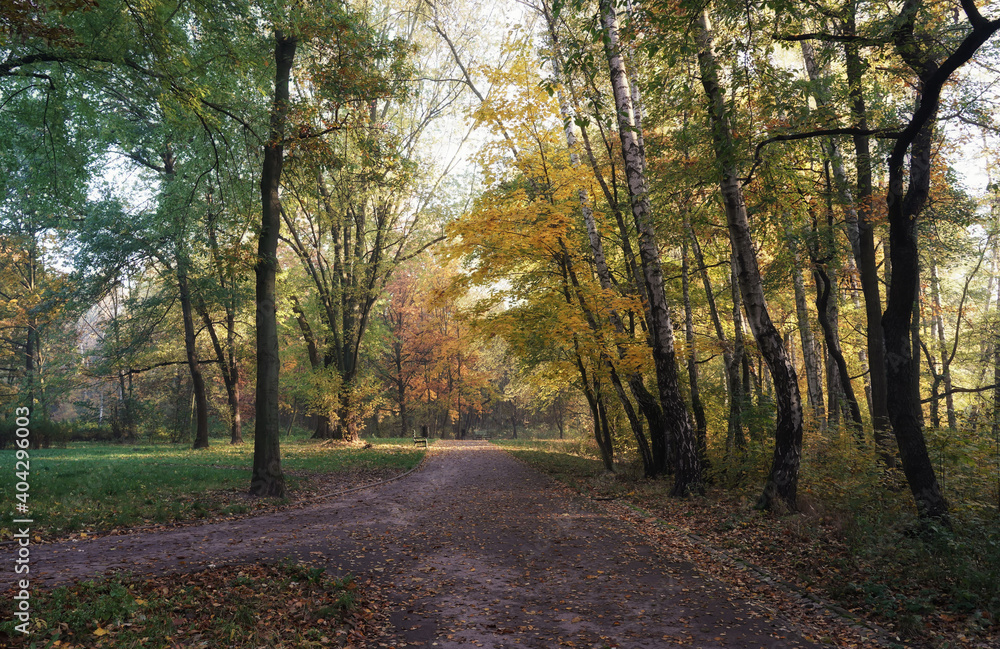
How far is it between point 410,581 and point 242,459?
14180 mm

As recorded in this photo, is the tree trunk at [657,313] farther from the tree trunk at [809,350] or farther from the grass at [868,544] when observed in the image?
the tree trunk at [809,350]

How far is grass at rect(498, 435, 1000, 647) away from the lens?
4.59 meters

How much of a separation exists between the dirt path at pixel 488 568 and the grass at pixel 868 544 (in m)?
1.06

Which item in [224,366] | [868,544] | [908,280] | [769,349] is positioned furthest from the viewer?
[224,366]

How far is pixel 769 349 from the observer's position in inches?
355

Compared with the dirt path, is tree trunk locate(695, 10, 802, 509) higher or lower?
higher

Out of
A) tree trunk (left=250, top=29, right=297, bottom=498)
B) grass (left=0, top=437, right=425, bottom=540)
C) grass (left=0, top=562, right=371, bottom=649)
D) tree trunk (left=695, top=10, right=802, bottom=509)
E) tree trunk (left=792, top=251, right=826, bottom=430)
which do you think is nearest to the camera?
grass (left=0, top=562, right=371, bottom=649)

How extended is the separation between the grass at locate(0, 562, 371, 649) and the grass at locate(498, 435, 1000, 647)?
5018mm

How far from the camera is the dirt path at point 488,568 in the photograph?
15.6ft

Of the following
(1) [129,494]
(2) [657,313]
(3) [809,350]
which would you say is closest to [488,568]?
(2) [657,313]

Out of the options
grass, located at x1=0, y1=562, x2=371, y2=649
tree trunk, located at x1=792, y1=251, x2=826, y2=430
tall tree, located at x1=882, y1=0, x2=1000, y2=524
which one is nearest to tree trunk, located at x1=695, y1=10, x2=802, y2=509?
tall tree, located at x1=882, y1=0, x2=1000, y2=524

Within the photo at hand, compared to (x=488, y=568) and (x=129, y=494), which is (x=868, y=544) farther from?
(x=129, y=494)

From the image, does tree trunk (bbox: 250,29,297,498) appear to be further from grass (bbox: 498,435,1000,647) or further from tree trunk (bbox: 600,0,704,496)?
grass (bbox: 498,435,1000,647)

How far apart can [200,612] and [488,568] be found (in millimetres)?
3458
